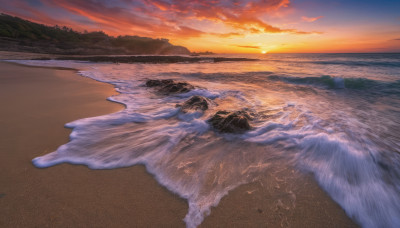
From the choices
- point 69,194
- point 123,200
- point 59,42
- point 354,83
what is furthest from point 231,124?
point 59,42

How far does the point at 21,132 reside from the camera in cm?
252

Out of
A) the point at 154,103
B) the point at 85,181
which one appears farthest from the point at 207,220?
the point at 154,103

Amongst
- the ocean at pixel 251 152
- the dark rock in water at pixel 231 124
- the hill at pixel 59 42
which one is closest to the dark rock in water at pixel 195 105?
the ocean at pixel 251 152

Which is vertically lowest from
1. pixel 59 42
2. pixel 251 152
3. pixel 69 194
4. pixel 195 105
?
pixel 251 152

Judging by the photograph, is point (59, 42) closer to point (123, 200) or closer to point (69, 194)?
point (69, 194)

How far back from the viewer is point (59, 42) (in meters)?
43.6

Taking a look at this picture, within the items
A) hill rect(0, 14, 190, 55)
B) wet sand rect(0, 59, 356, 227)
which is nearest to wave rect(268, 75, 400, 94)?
wet sand rect(0, 59, 356, 227)

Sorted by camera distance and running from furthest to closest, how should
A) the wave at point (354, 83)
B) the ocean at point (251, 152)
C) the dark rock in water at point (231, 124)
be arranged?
the wave at point (354, 83) → the dark rock in water at point (231, 124) → the ocean at point (251, 152)

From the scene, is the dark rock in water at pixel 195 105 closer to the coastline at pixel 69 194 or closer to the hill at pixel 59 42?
the coastline at pixel 69 194

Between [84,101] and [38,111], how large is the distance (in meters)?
1.04

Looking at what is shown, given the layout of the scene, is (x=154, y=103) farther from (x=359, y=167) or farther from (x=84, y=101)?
(x=359, y=167)

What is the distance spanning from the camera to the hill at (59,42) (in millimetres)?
31500

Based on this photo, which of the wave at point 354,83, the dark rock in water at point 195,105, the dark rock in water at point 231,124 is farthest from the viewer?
the wave at point 354,83

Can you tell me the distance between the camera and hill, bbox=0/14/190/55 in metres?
31.5
